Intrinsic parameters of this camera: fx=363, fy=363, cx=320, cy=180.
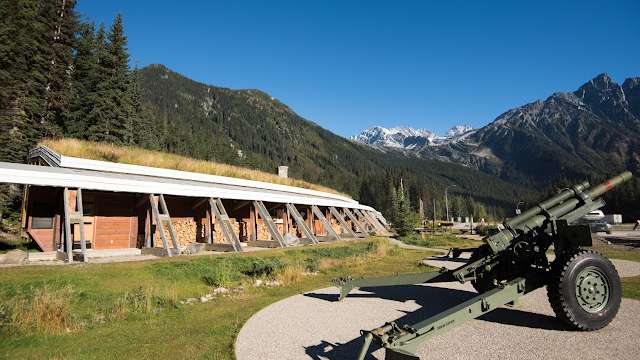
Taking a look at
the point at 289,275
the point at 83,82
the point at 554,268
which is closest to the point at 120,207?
the point at 289,275

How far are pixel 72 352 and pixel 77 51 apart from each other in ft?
135

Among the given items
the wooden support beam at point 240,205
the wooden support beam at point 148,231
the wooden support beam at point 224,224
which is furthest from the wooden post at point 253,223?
the wooden support beam at point 148,231

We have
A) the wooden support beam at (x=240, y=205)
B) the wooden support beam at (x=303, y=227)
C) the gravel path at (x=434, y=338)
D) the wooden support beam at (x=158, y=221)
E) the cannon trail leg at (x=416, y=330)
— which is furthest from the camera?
the wooden support beam at (x=303, y=227)

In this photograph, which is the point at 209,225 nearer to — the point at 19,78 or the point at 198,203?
the point at 198,203

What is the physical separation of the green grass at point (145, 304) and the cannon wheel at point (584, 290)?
5630mm

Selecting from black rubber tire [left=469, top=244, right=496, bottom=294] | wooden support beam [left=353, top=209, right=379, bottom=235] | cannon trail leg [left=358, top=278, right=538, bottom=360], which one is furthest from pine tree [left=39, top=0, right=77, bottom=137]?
cannon trail leg [left=358, top=278, right=538, bottom=360]

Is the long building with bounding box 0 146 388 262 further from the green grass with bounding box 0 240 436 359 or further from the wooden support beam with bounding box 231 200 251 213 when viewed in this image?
the green grass with bounding box 0 240 436 359

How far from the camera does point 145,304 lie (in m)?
8.43

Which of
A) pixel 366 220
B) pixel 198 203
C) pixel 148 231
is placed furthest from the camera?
pixel 366 220

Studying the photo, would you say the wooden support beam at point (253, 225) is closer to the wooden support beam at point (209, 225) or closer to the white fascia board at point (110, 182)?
the white fascia board at point (110, 182)

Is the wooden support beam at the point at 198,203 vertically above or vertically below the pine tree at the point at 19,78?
below

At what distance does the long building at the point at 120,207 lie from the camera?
12.9 m

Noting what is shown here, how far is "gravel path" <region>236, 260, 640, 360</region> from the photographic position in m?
5.50

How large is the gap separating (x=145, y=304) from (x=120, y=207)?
31.8ft
